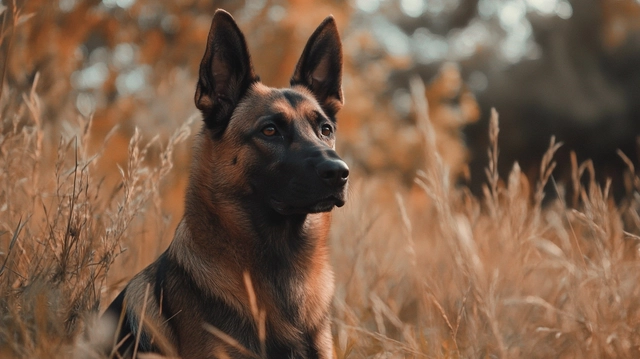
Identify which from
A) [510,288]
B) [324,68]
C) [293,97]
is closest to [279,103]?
[293,97]

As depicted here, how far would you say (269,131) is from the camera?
10.2 feet

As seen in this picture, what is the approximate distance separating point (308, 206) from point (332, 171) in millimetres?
227

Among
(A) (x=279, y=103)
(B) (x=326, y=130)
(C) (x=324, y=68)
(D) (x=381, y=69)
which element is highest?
(C) (x=324, y=68)

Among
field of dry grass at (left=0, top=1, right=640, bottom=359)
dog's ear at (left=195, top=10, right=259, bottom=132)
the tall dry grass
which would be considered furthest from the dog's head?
Answer: the tall dry grass

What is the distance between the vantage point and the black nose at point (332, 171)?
271cm

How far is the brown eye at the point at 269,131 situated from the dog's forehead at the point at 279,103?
3.5 inches

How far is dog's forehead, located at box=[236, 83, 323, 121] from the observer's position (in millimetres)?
3176

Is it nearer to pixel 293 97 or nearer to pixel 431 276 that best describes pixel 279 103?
pixel 293 97

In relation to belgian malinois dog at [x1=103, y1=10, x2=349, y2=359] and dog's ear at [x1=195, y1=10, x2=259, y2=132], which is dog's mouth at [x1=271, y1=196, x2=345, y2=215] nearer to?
belgian malinois dog at [x1=103, y1=10, x2=349, y2=359]

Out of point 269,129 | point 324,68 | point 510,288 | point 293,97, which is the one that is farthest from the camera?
point 324,68

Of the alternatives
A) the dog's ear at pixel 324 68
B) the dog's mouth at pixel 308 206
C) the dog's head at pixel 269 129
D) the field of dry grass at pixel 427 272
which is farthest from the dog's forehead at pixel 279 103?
the dog's mouth at pixel 308 206

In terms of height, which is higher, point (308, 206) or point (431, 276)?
point (308, 206)

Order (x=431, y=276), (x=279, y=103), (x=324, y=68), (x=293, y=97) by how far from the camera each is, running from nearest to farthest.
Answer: (x=431, y=276)
(x=279, y=103)
(x=293, y=97)
(x=324, y=68)

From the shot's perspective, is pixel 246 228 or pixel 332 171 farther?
pixel 246 228
